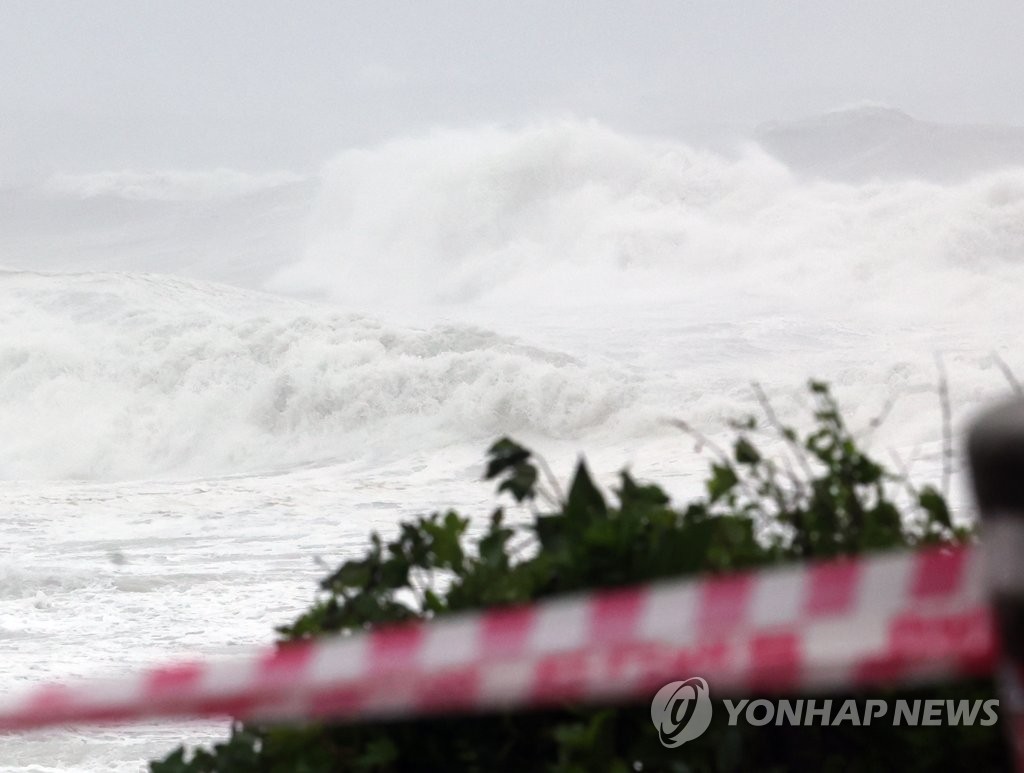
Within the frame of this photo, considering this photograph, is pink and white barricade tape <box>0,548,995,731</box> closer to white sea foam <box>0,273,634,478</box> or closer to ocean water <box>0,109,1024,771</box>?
ocean water <box>0,109,1024,771</box>

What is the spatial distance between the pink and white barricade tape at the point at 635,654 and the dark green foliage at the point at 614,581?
7 cm

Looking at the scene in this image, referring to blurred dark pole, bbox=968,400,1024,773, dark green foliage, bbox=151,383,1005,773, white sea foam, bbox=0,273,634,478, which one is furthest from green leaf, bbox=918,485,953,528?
white sea foam, bbox=0,273,634,478

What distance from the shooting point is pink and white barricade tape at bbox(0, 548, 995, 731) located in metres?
0.87

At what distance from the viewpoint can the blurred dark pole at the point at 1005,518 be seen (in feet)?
2.27

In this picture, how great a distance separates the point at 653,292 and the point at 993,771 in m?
25.8

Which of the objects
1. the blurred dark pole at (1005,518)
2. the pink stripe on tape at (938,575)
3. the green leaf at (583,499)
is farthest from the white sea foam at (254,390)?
the blurred dark pole at (1005,518)

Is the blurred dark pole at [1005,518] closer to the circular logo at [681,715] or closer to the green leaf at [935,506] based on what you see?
the circular logo at [681,715]

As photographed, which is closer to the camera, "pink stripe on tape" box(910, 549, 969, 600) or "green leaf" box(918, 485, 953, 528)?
"pink stripe on tape" box(910, 549, 969, 600)

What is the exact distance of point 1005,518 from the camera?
70 centimetres

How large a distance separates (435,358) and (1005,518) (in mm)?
19380

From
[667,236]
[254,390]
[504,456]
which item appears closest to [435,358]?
[254,390]

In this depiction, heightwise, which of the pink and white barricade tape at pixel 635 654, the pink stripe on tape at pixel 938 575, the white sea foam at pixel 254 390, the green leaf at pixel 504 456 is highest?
the white sea foam at pixel 254 390

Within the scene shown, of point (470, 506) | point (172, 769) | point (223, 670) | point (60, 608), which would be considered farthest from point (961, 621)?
point (470, 506)

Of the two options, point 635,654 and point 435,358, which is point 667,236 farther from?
point 635,654
